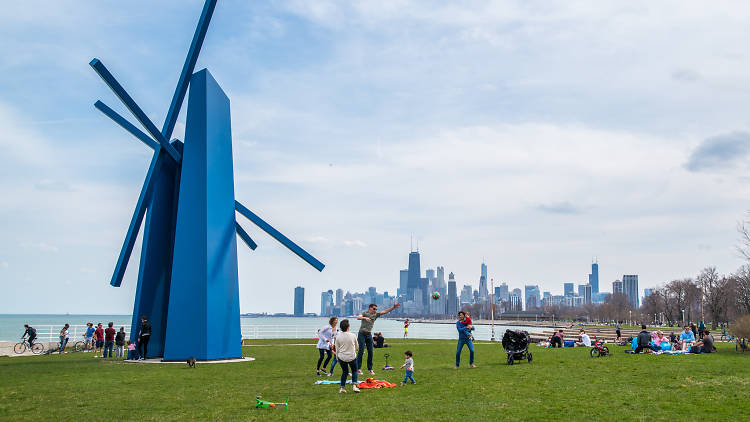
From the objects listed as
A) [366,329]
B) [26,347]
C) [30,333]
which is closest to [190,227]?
[366,329]

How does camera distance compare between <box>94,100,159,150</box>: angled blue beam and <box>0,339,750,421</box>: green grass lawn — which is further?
<box>94,100,159,150</box>: angled blue beam

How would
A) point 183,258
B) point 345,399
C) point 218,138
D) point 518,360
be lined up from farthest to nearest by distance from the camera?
point 218,138 → point 183,258 → point 518,360 → point 345,399

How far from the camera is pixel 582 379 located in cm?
1224

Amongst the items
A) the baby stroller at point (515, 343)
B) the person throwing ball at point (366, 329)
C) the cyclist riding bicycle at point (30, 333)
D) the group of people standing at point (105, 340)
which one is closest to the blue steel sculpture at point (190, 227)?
the group of people standing at point (105, 340)

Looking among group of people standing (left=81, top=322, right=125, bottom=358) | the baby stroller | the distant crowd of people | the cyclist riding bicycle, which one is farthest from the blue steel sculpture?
the baby stroller

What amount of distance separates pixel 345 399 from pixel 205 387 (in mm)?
3585

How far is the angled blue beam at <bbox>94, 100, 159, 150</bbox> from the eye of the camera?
20.5m

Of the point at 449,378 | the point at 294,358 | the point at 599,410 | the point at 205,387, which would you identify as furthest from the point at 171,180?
the point at 599,410

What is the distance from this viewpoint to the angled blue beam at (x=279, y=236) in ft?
73.4

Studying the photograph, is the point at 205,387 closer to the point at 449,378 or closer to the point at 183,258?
the point at 449,378

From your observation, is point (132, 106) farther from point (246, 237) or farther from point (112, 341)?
point (112, 341)

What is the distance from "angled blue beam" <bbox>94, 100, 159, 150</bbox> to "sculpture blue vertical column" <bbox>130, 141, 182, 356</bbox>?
1.56 feet

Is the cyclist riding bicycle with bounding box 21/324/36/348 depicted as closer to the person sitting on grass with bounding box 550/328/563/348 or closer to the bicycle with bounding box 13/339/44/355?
the bicycle with bounding box 13/339/44/355

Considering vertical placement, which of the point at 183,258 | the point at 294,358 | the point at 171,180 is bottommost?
the point at 294,358
